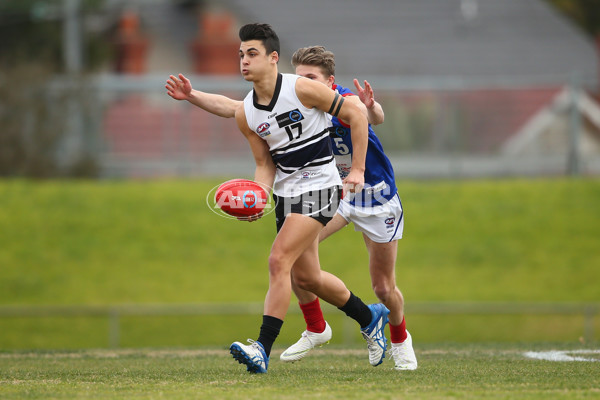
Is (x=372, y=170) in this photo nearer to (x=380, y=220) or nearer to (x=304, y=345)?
(x=380, y=220)

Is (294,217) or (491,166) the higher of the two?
(294,217)

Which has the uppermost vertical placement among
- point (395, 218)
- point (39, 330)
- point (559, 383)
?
point (395, 218)

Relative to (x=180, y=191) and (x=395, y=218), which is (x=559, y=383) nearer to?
(x=395, y=218)

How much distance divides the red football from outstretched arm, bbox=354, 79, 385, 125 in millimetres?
1002

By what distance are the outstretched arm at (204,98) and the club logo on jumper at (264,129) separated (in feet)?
1.43

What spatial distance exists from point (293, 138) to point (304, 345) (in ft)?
5.38

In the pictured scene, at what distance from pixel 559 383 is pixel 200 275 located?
11788 millimetres

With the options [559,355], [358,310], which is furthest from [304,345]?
[559,355]

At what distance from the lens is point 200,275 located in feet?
54.5

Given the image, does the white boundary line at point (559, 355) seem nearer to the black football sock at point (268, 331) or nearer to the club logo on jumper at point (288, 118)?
the black football sock at point (268, 331)

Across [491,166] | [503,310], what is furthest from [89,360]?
[491,166]

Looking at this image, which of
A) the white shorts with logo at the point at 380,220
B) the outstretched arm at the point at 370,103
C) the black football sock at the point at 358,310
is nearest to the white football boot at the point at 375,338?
the black football sock at the point at 358,310

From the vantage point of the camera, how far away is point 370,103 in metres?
6.30

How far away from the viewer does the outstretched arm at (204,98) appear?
643cm
